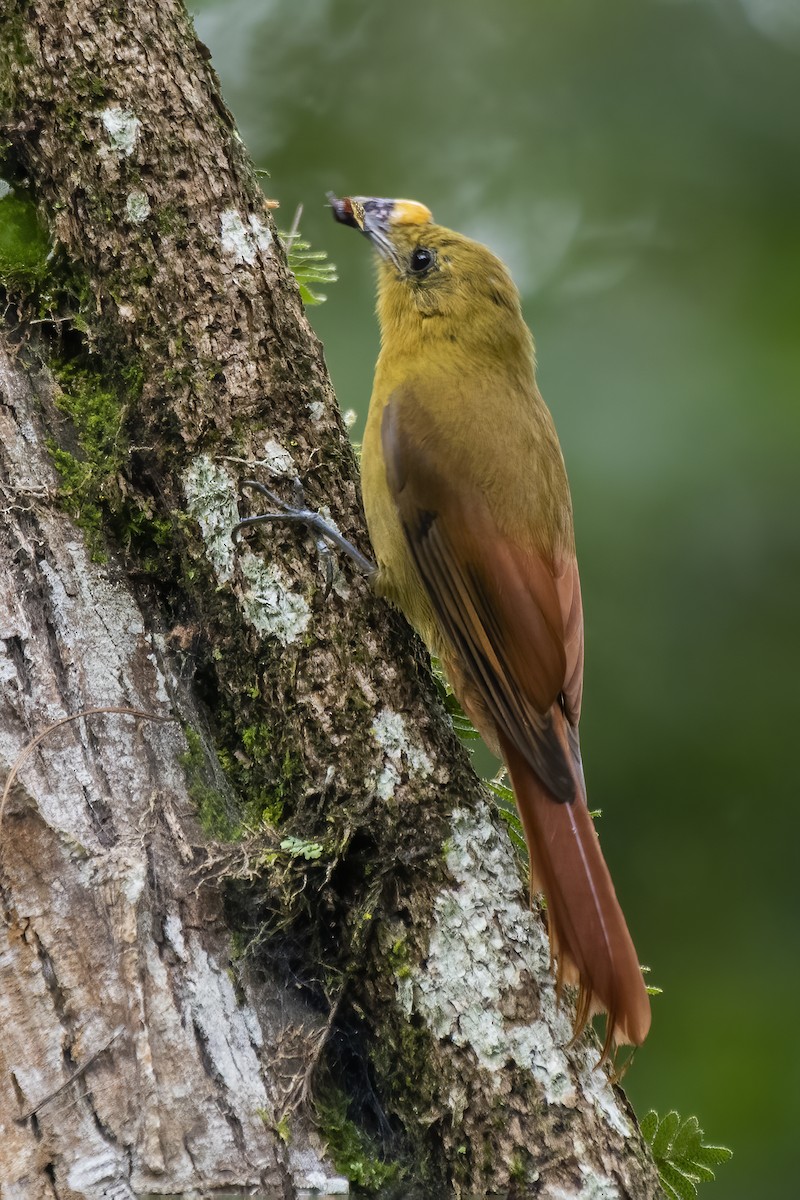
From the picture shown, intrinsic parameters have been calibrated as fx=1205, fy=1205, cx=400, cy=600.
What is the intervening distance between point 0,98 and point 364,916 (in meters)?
1.82

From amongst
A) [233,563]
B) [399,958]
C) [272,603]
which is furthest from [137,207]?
[399,958]

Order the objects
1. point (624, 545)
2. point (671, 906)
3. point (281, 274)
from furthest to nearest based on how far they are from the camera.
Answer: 1. point (671, 906)
2. point (624, 545)
3. point (281, 274)

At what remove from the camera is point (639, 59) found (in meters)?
4.69

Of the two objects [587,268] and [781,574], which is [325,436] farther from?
[587,268]

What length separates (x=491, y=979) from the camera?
208cm

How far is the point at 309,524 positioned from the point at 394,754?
52cm

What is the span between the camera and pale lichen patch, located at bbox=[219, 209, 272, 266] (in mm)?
2455

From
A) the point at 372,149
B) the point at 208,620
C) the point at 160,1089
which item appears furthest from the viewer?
the point at 372,149

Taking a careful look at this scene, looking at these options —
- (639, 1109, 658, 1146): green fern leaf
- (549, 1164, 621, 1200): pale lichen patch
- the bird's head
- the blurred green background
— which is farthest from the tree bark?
the blurred green background

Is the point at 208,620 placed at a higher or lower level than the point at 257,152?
lower

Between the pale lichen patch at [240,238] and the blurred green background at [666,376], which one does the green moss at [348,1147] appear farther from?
the blurred green background at [666,376]

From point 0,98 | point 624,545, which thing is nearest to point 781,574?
point 624,545

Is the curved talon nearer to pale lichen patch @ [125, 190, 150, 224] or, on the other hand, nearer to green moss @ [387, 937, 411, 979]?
pale lichen patch @ [125, 190, 150, 224]

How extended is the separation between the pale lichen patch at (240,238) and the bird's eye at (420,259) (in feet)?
2.82
